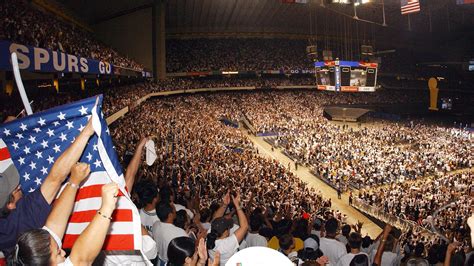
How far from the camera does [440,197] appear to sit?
724 inches

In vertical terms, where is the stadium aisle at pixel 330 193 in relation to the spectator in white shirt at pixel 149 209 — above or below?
below

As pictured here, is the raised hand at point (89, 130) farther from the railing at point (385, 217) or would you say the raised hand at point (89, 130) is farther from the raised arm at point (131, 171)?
the railing at point (385, 217)

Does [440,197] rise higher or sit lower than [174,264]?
lower

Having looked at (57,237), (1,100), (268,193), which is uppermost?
(1,100)

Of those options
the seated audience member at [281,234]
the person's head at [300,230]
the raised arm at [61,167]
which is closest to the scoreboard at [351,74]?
the person's head at [300,230]

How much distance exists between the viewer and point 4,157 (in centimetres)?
379

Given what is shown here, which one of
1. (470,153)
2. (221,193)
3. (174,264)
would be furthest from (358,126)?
(174,264)

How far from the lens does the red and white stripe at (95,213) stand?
3256mm

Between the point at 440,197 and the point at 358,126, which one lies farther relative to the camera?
the point at 358,126

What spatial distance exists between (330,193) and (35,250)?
2193 centimetres

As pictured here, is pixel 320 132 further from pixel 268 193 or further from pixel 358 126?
pixel 268 193

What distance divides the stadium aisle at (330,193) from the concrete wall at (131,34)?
54.9 ft

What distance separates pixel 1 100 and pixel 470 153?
3128cm

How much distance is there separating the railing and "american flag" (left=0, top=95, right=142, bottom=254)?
45.3ft
